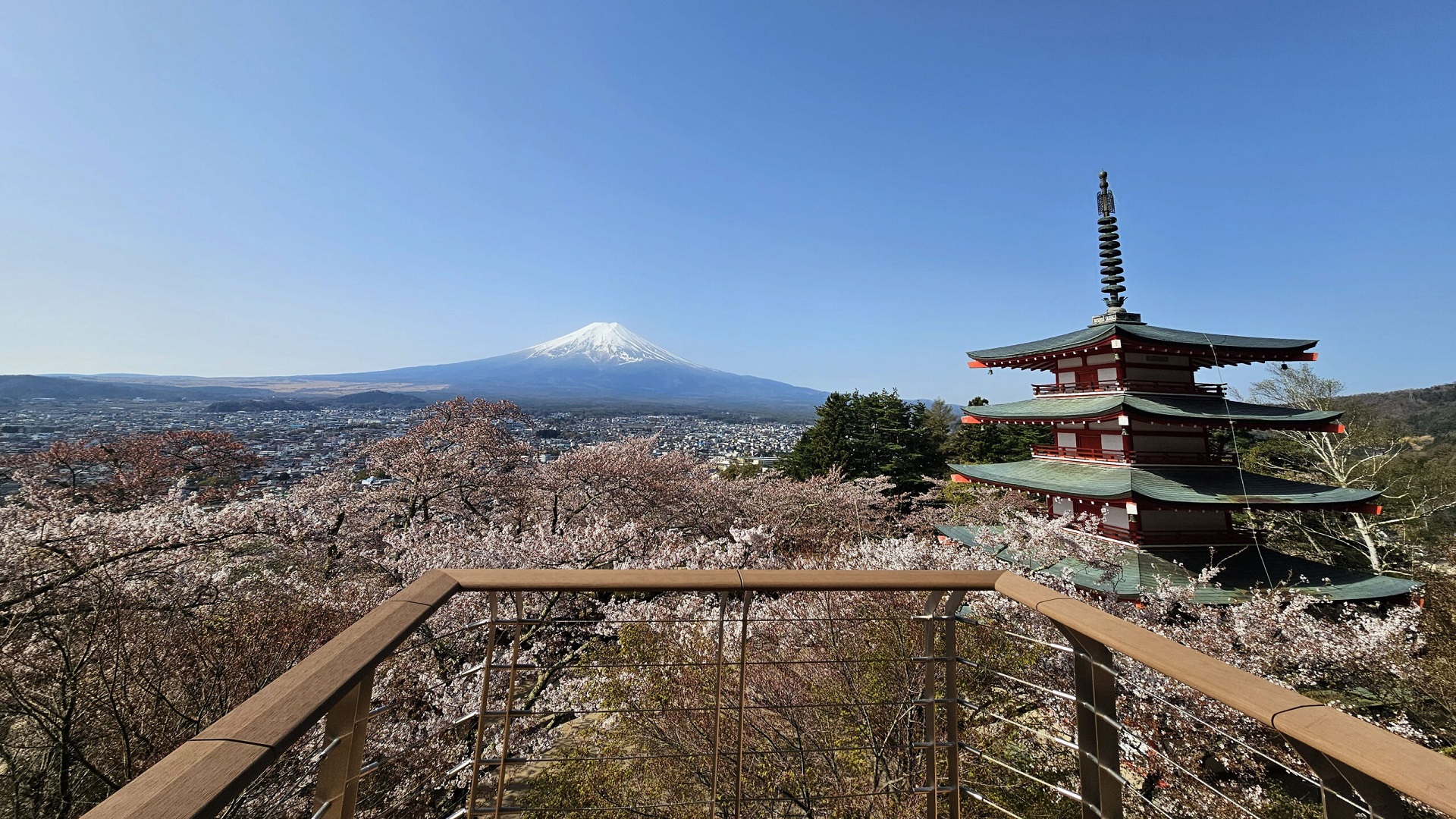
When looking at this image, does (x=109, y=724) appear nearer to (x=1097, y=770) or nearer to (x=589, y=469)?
(x=1097, y=770)

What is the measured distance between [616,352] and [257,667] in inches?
3457

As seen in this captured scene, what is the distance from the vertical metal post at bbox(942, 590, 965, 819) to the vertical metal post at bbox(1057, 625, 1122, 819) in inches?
12.7

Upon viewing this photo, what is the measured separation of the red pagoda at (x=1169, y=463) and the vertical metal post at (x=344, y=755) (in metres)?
7.26

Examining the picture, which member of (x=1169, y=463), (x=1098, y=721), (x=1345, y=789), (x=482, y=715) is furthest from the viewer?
(x=1169, y=463)

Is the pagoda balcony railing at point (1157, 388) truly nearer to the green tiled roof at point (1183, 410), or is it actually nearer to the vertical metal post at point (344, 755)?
the green tiled roof at point (1183, 410)

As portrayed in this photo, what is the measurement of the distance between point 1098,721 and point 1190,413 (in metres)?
7.33

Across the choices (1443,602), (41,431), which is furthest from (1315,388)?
(41,431)

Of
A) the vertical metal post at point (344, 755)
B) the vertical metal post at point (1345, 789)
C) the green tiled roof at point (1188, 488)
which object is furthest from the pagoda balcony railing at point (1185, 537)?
the vertical metal post at point (344, 755)

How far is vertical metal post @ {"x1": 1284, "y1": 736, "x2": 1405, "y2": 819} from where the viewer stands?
2.03 ft

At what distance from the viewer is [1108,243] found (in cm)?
821

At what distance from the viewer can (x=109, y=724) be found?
10.8 feet

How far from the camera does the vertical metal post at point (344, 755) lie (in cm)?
91

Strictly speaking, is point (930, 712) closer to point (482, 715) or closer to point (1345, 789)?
point (1345, 789)

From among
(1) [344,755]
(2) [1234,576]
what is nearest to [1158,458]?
(2) [1234,576]
